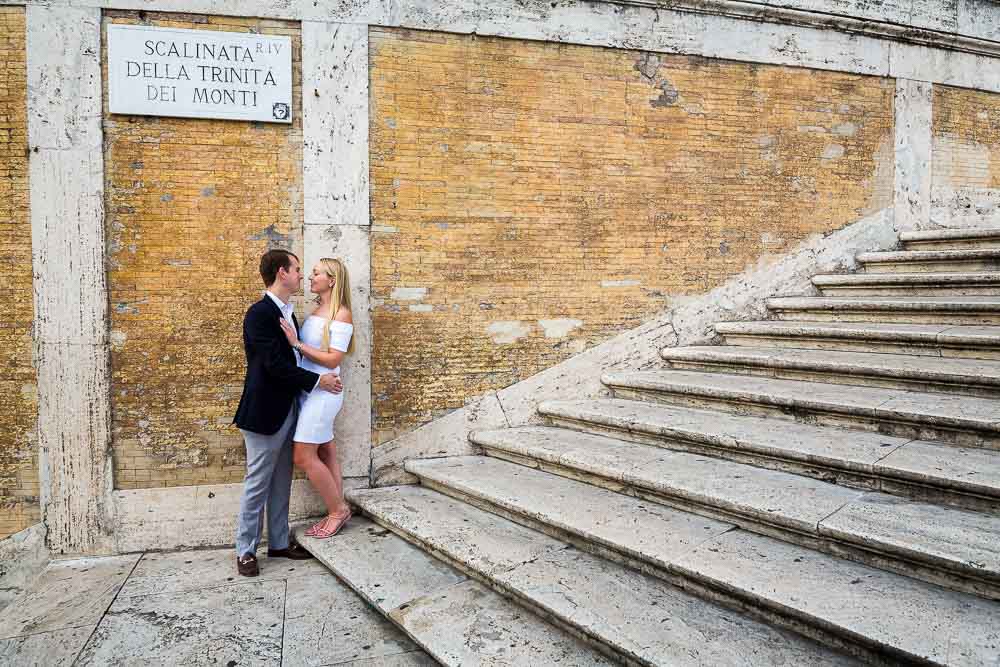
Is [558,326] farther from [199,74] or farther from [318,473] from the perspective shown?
[199,74]

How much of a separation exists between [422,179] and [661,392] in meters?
2.45

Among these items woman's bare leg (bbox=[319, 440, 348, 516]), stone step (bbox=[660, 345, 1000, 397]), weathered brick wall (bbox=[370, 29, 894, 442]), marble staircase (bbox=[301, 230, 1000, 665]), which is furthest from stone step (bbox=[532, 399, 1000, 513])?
woman's bare leg (bbox=[319, 440, 348, 516])

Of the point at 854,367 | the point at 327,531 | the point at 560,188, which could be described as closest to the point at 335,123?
the point at 560,188

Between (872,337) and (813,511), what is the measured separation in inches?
84.0

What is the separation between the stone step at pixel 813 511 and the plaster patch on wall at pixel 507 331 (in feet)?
3.51

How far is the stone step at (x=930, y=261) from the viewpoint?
4.88 m

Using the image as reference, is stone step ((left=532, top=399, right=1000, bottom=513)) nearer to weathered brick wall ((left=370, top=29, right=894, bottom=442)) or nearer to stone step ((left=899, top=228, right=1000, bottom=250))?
weathered brick wall ((left=370, top=29, right=894, bottom=442))

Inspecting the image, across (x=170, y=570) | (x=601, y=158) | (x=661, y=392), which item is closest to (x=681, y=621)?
(x=661, y=392)

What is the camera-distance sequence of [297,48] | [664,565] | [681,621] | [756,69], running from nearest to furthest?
1. [681,621]
2. [664,565]
3. [297,48]
4. [756,69]

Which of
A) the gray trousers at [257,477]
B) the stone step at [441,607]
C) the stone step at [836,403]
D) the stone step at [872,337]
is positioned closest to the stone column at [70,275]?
the gray trousers at [257,477]

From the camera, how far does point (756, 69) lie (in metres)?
5.43

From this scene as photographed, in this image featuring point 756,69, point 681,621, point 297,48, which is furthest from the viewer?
point 756,69

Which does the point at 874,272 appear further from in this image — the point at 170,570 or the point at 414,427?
the point at 170,570

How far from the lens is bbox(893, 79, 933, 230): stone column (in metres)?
5.82
